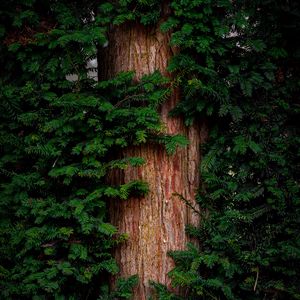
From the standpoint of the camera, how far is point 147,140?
3.06 meters

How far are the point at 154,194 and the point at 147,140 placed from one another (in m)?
0.46

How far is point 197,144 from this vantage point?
3.23 metres

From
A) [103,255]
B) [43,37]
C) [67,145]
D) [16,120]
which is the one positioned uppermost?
[43,37]

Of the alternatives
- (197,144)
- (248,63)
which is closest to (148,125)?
(197,144)

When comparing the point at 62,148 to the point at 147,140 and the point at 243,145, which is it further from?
the point at 243,145

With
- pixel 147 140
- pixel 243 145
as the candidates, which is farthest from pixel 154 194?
pixel 243 145

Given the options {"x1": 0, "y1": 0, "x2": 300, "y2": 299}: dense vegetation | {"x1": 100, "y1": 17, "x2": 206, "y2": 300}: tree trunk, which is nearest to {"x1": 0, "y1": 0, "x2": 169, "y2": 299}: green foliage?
{"x1": 0, "y1": 0, "x2": 300, "y2": 299}: dense vegetation

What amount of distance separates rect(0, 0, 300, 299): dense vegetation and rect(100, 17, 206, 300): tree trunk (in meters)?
0.11

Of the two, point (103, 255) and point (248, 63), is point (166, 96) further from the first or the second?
point (103, 255)

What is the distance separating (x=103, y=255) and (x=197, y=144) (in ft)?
4.01

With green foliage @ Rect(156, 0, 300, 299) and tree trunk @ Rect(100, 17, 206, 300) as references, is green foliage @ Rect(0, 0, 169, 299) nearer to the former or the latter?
tree trunk @ Rect(100, 17, 206, 300)

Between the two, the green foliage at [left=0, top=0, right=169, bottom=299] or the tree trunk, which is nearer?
the green foliage at [left=0, top=0, right=169, bottom=299]

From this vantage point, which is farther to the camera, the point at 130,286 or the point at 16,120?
the point at 16,120

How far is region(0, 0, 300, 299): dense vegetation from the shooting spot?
2.87 meters
